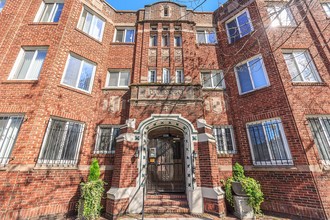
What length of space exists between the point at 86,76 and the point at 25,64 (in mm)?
2471

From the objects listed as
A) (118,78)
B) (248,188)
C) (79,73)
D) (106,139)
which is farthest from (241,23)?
(106,139)

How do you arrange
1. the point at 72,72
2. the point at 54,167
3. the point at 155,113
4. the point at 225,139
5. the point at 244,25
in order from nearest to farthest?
the point at 54,167
the point at 155,113
the point at 72,72
the point at 225,139
the point at 244,25

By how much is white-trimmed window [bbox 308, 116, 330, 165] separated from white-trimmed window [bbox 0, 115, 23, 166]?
11372mm

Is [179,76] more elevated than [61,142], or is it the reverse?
[179,76]

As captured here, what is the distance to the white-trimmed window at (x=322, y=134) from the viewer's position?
Result: 18.2 ft

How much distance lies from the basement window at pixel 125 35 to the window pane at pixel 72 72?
10.9ft

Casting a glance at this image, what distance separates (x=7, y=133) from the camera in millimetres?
5520

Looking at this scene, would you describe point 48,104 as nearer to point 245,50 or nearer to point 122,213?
point 122,213

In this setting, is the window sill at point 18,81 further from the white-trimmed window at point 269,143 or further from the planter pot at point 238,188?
the white-trimmed window at point 269,143

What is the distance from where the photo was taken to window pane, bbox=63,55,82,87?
6.90 metres

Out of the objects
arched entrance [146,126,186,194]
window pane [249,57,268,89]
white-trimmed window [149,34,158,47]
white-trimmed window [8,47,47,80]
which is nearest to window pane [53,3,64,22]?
white-trimmed window [8,47,47,80]

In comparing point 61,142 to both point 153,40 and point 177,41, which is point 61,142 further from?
point 177,41

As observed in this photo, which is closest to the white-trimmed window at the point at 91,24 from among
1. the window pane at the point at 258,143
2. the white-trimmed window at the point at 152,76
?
the white-trimmed window at the point at 152,76

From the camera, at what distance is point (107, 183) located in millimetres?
6367
